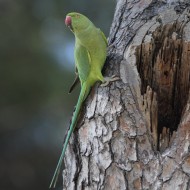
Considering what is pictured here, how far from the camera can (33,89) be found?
4906 millimetres

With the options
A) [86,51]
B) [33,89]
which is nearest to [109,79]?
[86,51]

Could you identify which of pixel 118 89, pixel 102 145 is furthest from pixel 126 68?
pixel 102 145

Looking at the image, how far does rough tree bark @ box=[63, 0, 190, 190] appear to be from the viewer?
5.94 feet

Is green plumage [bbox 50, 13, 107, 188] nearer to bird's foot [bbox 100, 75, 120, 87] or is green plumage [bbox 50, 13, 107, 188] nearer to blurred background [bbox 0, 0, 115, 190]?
bird's foot [bbox 100, 75, 120, 87]

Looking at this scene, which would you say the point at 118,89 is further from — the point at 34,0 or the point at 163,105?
the point at 34,0

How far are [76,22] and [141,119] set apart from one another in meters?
0.51

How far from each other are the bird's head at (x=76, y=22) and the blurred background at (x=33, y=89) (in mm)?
2782

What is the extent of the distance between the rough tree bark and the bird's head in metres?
0.17

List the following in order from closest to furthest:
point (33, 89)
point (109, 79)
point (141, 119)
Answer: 1. point (141, 119)
2. point (109, 79)
3. point (33, 89)

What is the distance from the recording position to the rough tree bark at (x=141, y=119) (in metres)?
1.81

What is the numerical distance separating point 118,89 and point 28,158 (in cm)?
335

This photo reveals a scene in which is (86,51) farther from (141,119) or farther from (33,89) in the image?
(33,89)

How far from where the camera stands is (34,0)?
528 centimetres

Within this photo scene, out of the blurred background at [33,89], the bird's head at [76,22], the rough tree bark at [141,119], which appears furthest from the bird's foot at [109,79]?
the blurred background at [33,89]
